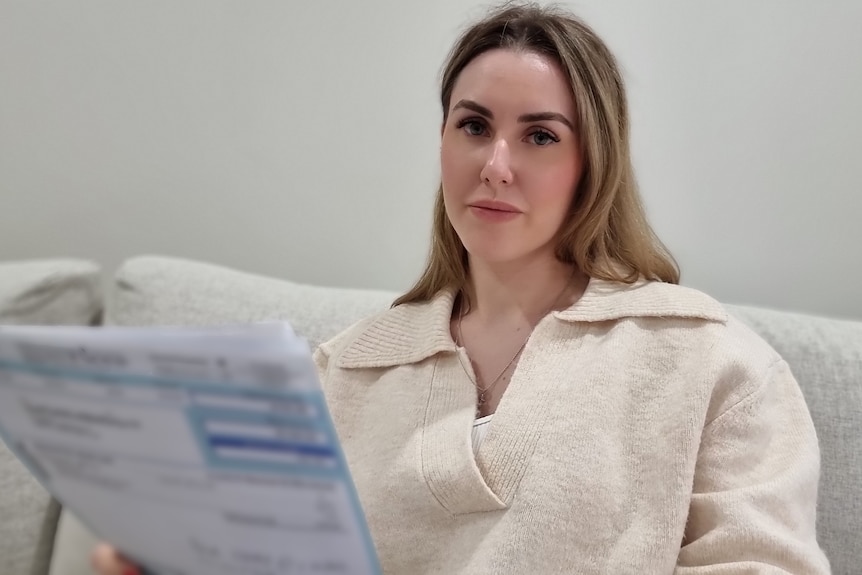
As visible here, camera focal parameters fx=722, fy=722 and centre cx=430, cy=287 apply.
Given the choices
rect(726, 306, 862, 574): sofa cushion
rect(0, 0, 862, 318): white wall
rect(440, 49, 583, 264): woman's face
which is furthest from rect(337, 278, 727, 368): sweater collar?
rect(0, 0, 862, 318): white wall

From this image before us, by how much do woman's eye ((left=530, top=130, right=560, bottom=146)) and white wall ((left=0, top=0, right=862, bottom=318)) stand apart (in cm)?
45

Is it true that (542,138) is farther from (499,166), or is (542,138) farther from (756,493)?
(756,493)

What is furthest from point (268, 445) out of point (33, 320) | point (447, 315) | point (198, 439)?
point (33, 320)

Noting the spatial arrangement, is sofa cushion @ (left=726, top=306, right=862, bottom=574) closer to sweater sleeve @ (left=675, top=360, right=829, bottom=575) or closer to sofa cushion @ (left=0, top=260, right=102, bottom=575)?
sweater sleeve @ (left=675, top=360, right=829, bottom=575)

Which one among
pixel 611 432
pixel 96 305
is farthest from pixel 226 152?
pixel 611 432

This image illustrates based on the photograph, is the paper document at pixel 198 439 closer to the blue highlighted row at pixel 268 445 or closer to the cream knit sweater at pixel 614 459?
the blue highlighted row at pixel 268 445

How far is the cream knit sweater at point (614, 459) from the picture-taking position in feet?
2.48

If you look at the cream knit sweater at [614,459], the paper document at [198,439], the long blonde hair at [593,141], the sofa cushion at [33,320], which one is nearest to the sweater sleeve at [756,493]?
the cream knit sweater at [614,459]

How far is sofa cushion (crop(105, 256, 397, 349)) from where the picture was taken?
1172 mm

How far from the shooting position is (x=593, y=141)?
2.85 ft

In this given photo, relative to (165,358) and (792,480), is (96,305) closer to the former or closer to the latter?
(165,358)

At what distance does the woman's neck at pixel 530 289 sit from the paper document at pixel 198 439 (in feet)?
1.84

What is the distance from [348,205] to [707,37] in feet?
2.33

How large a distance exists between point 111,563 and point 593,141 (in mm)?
666
